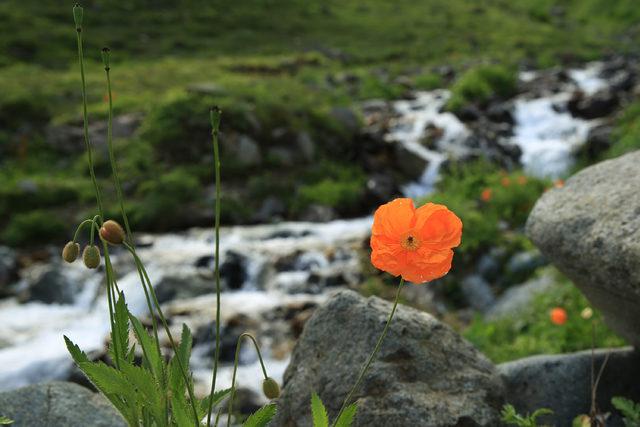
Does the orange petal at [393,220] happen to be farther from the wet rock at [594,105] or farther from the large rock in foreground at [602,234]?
the wet rock at [594,105]

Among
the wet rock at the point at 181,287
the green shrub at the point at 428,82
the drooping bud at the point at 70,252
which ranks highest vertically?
the drooping bud at the point at 70,252

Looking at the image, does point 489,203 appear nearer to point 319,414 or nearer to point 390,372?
point 390,372

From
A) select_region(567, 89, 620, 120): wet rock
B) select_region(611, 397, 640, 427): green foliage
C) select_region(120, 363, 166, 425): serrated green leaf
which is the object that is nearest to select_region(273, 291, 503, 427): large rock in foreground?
select_region(611, 397, 640, 427): green foliage

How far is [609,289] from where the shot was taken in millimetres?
2637

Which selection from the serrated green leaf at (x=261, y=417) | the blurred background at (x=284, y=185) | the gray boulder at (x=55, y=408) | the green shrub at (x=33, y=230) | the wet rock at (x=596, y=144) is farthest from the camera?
the wet rock at (x=596, y=144)

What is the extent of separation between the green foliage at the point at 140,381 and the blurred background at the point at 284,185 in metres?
3.46

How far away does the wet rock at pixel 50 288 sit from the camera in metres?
7.55

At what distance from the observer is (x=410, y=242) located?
1.61 m

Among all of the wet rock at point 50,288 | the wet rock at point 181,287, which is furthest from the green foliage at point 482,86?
the wet rock at point 50,288

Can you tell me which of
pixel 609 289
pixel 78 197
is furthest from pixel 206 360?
pixel 78 197

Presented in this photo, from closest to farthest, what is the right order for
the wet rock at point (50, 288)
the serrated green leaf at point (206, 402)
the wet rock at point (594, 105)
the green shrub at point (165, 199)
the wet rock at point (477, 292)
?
the serrated green leaf at point (206, 402)
the wet rock at point (477, 292)
the wet rock at point (50, 288)
the green shrub at point (165, 199)
the wet rock at point (594, 105)

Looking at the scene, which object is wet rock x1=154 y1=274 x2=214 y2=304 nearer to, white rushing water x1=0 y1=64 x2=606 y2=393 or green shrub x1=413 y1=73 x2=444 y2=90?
white rushing water x1=0 y1=64 x2=606 y2=393

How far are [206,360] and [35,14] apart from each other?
1235 inches

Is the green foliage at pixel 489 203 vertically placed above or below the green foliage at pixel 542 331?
below
